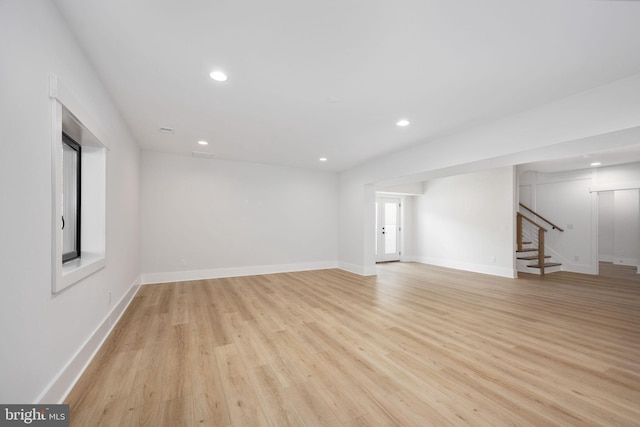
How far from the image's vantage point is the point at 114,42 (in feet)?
6.79

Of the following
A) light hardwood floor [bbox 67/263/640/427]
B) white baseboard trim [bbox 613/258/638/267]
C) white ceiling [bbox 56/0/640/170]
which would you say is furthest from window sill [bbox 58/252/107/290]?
white baseboard trim [bbox 613/258/638/267]

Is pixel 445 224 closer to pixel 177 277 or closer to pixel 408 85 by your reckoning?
pixel 408 85

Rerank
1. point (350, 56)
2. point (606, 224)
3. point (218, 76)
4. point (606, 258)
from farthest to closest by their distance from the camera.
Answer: point (606, 258) → point (606, 224) → point (218, 76) → point (350, 56)

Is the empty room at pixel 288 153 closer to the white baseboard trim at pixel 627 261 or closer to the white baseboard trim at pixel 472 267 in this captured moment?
the white baseboard trim at pixel 472 267

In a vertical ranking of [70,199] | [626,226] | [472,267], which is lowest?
[472,267]

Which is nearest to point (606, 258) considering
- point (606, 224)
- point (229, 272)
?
point (606, 224)

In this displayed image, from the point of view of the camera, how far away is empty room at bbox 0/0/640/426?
63.4 inches

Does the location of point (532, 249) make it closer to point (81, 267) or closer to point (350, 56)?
point (350, 56)

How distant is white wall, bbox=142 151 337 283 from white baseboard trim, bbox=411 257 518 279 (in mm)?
3094

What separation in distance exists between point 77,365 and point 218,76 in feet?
8.99

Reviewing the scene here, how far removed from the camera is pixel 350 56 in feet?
7.28

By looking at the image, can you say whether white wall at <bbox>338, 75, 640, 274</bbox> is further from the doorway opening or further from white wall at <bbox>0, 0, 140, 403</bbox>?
white wall at <bbox>0, 0, 140, 403</bbox>

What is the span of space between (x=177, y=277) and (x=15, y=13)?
5.03 m

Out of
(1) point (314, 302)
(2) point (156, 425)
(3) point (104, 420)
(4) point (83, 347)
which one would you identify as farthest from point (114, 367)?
(1) point (314, 302)
